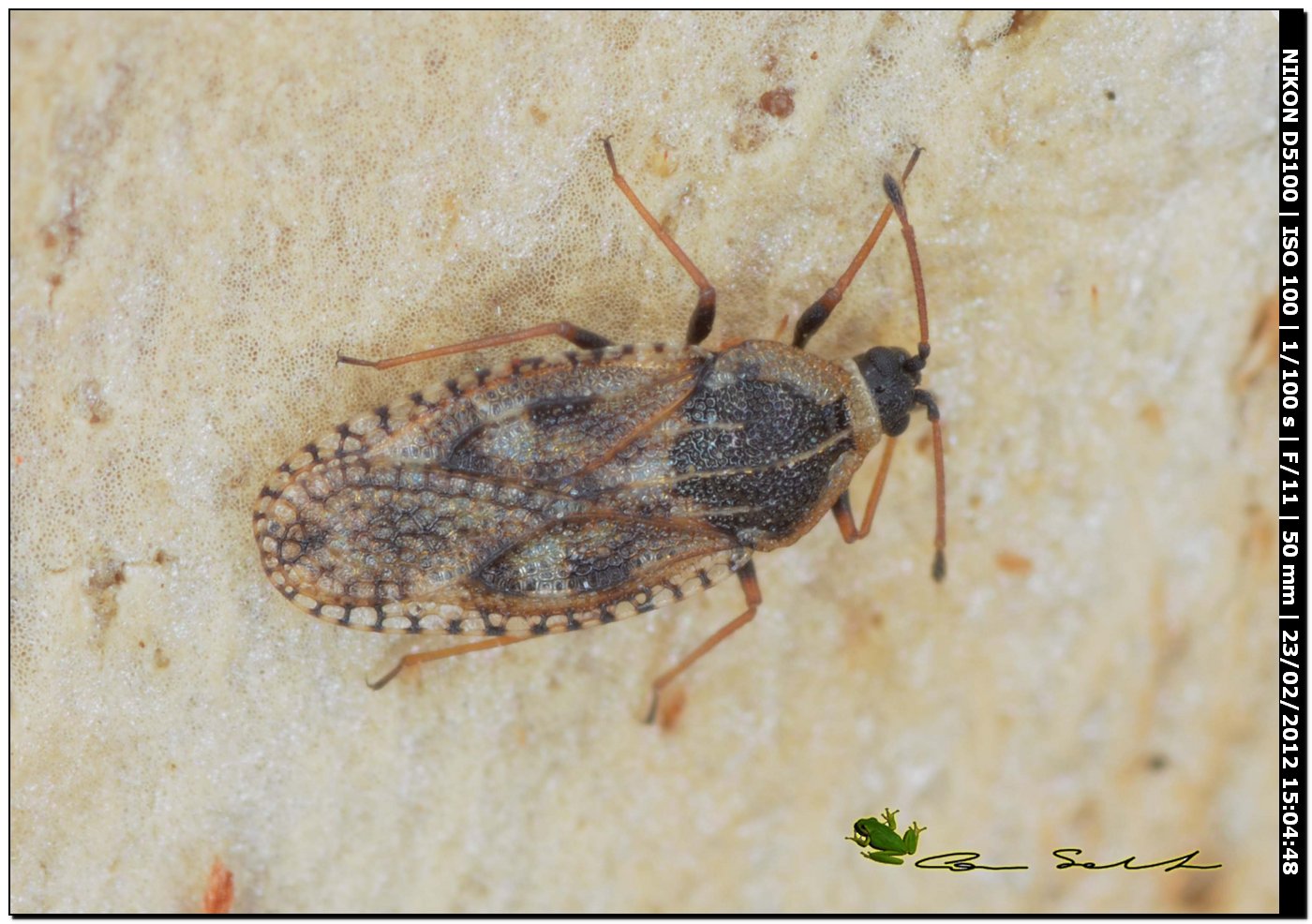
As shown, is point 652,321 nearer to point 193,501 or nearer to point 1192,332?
point 193,501

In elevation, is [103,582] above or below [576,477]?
below

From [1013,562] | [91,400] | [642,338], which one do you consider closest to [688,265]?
[642,338]

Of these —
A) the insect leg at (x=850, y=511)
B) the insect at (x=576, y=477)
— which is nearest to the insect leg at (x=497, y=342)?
the insect at (x=576, y=477)

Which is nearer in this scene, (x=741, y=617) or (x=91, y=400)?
(x=91, y=400)

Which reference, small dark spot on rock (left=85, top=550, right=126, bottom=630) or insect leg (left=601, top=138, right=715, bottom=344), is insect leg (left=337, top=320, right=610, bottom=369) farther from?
small dark spot on rock (left=85, top=550, right=126, bottom=630)


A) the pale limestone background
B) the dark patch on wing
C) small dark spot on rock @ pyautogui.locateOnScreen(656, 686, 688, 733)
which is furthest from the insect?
small dark spot on rock @ pyautogui.locateOnScreen(656, 686, 688, 733)


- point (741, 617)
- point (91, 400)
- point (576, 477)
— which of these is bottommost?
point (741, 617)

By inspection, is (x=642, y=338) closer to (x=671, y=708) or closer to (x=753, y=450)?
(x=753, y=450)

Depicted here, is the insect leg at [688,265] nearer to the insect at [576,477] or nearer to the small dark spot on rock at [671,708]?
the insect at [576,477]
